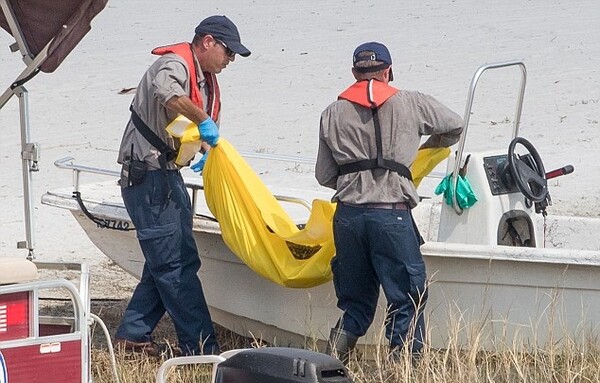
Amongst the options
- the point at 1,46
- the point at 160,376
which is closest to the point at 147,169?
the point at 160,376

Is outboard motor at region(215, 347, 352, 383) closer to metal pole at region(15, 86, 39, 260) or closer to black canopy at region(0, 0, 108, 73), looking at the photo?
metal pole at region(15, 86, 39, 260)

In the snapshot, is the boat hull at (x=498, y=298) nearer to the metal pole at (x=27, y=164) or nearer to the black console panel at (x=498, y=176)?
the black console panel at (x=498, y=176)

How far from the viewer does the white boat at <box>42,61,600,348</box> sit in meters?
5.67

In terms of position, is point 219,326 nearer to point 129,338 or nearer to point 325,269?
point 129,338

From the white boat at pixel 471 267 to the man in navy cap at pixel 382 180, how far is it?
0.69 ft

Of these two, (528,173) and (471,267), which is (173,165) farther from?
(528,173)

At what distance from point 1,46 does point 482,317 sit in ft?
45.6

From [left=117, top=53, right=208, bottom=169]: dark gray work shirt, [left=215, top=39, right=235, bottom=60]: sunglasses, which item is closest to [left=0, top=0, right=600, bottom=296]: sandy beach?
[left=117, top=53, right=208, bottom=169]: dark gray work shirt

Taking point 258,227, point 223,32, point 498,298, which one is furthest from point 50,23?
point 498,298

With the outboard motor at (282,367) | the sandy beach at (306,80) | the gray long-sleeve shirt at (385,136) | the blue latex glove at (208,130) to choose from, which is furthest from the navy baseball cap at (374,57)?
the sandy beach at (306,80)

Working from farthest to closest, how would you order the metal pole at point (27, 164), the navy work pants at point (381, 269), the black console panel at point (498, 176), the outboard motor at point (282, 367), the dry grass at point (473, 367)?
the black console panel at point (498, 176), the metal pole at point (27, 164), the navy work pants at point (381, 269), the dry grass at point (473, 367), the outboard motor at point (282, 367)

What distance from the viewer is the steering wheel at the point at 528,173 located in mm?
6219

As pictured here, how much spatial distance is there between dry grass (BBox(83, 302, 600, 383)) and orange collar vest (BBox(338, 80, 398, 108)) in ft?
3.73

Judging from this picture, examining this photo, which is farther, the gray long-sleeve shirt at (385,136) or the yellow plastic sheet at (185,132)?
the yellow plastic sheet at (185,132)
